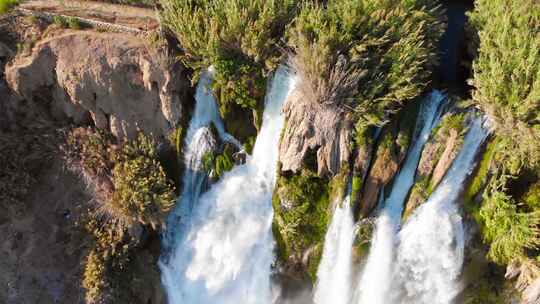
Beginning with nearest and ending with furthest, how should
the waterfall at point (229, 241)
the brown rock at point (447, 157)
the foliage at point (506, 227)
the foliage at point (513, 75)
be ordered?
the foliage at point (513, 75)
the foliage at point (506, 227)
the brown rock at point (447, 157)
the waterfall at point (229, 241)

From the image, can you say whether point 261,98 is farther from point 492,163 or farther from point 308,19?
point 492,163

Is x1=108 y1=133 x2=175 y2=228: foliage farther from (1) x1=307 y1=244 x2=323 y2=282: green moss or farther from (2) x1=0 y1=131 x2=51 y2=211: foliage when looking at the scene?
(1) x1=307 y1=244 x2=323 y2=282: green moss

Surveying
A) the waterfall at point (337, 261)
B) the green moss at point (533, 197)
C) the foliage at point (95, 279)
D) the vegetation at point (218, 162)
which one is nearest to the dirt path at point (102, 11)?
the vegetation at point (218, 162)

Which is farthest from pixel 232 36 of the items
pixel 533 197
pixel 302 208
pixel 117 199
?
pixel 533 197

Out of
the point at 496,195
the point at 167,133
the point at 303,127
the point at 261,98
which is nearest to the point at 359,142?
the point at 303,127

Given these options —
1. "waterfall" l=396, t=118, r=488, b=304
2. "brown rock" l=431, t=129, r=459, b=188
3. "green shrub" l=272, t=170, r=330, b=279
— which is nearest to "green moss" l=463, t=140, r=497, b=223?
"waterfall" l=396, t=118, r=488, b=304

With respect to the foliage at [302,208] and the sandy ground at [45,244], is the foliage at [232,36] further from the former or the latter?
the sandy ground at [45,244]
